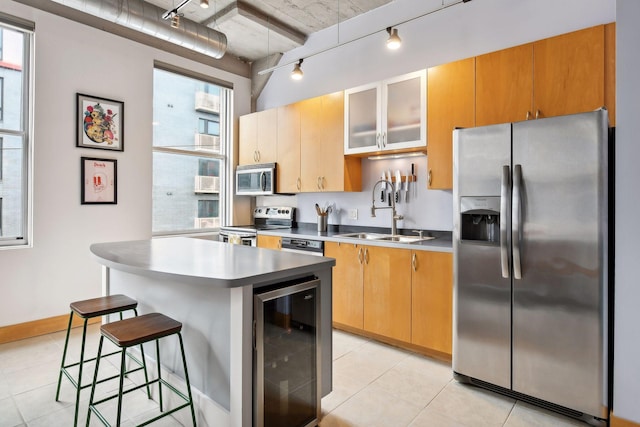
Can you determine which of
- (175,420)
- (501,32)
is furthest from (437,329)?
(501,32)

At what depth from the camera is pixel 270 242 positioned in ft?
13.7

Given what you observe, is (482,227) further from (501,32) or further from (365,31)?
(365,31)

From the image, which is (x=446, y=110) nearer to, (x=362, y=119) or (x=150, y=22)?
(x=362, y=119)

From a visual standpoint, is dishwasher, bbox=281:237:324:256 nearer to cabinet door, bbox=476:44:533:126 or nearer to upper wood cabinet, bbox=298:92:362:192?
upper wood cabinet, bbox=298:92:362:192

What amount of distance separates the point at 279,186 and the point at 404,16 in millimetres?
2300

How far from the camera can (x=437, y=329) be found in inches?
113

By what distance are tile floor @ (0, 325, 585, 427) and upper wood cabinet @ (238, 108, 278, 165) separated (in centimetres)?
271

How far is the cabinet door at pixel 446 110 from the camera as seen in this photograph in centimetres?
293

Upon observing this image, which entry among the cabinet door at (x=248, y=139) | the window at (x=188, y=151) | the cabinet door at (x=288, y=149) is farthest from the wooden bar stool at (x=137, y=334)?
the cabinet door at (x=248, y=139)

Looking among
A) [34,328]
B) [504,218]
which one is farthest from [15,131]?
[504,218]

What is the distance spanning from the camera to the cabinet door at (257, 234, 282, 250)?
4.06 meters

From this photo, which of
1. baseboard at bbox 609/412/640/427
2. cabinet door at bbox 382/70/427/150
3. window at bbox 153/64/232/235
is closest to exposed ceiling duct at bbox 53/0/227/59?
window at bbox 153/64/232/235

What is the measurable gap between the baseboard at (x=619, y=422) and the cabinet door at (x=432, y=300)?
1.02m

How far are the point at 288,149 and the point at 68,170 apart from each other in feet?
7.47
